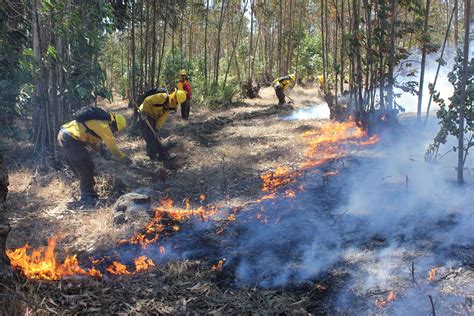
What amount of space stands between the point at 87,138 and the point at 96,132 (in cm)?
27

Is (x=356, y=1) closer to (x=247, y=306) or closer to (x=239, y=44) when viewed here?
(x=247, y=306)

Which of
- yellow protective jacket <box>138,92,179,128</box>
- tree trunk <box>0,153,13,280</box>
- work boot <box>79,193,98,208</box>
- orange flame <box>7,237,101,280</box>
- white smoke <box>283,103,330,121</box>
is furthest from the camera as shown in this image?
white smoke <box>283,103,330,121</box>

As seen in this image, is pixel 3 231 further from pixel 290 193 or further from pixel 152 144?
pixel 152 144

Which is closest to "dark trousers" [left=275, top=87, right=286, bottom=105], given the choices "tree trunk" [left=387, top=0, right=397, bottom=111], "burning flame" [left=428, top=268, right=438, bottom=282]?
"tree trunk" [left=387, top=0, right=397, bottom=111]

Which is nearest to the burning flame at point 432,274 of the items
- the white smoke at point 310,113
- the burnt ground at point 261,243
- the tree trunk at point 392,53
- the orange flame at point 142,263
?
the burnt ground at point 261,243

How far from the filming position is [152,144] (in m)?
8.21

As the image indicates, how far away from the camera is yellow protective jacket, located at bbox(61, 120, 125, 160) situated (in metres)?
5.93

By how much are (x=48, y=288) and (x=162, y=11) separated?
1224cm

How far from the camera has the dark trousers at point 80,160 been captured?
6113 mm

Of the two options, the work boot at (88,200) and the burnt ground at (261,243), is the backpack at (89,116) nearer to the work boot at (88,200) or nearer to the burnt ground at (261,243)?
the work boot at (88,200)

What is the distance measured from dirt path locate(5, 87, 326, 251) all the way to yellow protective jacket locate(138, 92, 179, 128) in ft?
2.22

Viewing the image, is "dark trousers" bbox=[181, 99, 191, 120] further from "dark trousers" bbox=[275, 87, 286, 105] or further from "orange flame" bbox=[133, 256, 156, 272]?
"orange flame" bbox=[133, 256, 156, 272]

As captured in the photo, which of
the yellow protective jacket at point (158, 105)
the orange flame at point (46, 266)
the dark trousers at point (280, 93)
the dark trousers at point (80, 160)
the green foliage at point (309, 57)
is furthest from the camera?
the green foliage at point (309, 57)

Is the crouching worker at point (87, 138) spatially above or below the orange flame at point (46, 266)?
above
